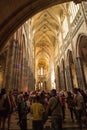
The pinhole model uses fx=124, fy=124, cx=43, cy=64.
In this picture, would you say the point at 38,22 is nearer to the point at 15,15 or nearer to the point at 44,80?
the point at 15,15

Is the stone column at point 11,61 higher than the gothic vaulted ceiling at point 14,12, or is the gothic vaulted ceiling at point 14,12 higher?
the gothic vaulted ceiling at point 14,12

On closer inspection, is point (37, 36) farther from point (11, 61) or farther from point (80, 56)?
point (11, 61)

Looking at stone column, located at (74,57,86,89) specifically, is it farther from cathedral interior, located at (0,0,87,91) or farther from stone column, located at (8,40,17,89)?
stone column, located at (8,40,17,89)

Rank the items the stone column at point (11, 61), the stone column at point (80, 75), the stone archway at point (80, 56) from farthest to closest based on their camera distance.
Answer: the stone archway at point (80, 56)
the stone column at point (80, 75)
the stone column at point (11, 61)

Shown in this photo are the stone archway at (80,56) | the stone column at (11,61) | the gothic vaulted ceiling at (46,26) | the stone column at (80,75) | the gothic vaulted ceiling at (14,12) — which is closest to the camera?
the gothic vaulted ceiling at (14,12)

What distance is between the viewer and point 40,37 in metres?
30.3

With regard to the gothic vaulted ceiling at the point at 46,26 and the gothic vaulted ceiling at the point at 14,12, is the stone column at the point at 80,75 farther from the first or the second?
the gothic vaulted ceiling at the point at 46,26

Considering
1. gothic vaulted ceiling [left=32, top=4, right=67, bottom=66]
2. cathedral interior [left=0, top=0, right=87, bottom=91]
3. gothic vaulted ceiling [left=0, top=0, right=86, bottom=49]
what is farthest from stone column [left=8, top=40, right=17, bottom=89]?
gothic vaulted ceiling [left=32, top=4, right=67, bottom=66]

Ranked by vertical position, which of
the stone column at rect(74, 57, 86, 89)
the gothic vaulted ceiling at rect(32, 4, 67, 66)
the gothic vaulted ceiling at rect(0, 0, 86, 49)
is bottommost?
the stone column at rect(74, 57, 86, 89)

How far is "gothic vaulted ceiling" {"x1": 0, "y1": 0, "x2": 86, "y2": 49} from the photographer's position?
587cm

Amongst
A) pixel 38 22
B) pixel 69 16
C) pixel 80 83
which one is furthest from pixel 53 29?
pixel 80 83

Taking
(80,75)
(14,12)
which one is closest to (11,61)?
(14,12)

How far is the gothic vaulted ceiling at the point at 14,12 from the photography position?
5.87m

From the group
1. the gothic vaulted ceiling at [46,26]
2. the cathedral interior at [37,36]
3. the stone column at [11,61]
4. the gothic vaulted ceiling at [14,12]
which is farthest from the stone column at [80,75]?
the gothic vaulted ceiling at [46,26]
